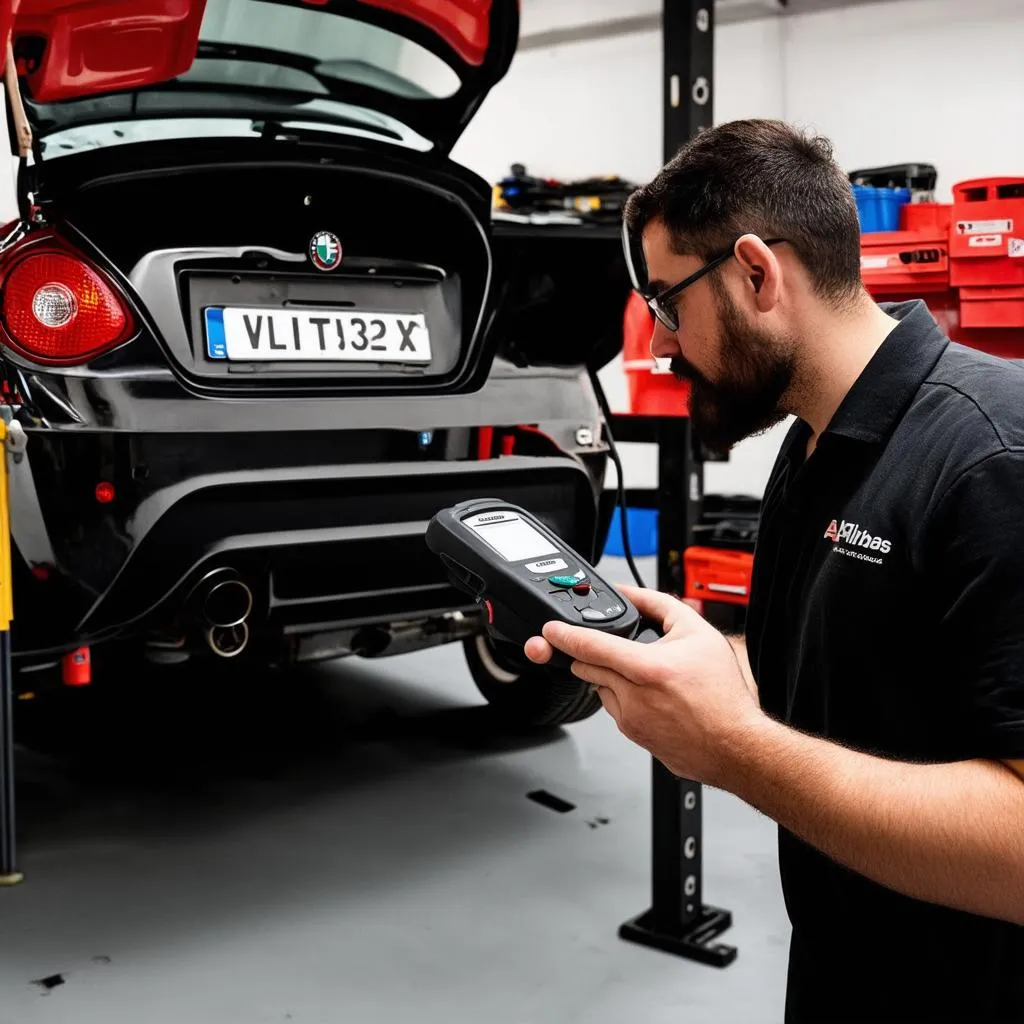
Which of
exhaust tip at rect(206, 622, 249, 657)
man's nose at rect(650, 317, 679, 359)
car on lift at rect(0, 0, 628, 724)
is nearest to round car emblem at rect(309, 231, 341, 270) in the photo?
car on lift at rect(0, 0, 628, 724)

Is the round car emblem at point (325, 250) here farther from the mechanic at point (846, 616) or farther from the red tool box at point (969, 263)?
the red tool box at point (969, 263)

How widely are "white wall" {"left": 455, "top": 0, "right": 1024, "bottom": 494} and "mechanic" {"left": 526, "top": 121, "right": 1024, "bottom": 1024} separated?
6.80 meters

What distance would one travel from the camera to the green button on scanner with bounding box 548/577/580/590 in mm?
1273

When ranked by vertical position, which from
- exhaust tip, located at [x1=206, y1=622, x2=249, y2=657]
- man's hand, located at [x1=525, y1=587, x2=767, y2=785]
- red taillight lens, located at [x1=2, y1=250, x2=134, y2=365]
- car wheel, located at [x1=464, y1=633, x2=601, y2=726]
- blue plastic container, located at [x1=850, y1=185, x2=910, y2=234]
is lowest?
car wheel, located at [x1=464, y1=633, x2=601, y2=726]

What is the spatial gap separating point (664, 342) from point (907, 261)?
394cm

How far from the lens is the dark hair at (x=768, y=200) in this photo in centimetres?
131

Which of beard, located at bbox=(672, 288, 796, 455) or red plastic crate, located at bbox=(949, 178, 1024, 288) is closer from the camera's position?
beard, located at bbox=(672, 288, 796, 455)

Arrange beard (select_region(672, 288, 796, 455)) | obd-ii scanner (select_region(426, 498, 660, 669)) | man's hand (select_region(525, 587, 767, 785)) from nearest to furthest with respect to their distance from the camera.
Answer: man's hand (select_region(525, 587, 767, 785)), obd-ii scanner (select_region(426, 498, 660, 669)), beard (select_region(672, 288, 796, 455))

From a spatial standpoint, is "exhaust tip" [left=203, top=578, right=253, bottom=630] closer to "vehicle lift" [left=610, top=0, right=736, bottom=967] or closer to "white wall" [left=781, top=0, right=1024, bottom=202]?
"vehicle lift" [left=610, top=0, right=736, bottom=967]

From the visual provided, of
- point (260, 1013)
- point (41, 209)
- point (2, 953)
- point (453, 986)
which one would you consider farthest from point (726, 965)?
point (41, 209)

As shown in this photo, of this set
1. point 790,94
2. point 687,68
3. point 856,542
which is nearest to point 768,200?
point 856,542

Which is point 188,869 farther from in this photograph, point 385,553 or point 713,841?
point 713,841

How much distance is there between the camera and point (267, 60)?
2.84 m

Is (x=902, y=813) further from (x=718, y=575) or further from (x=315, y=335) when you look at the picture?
(x=718, y=575)
